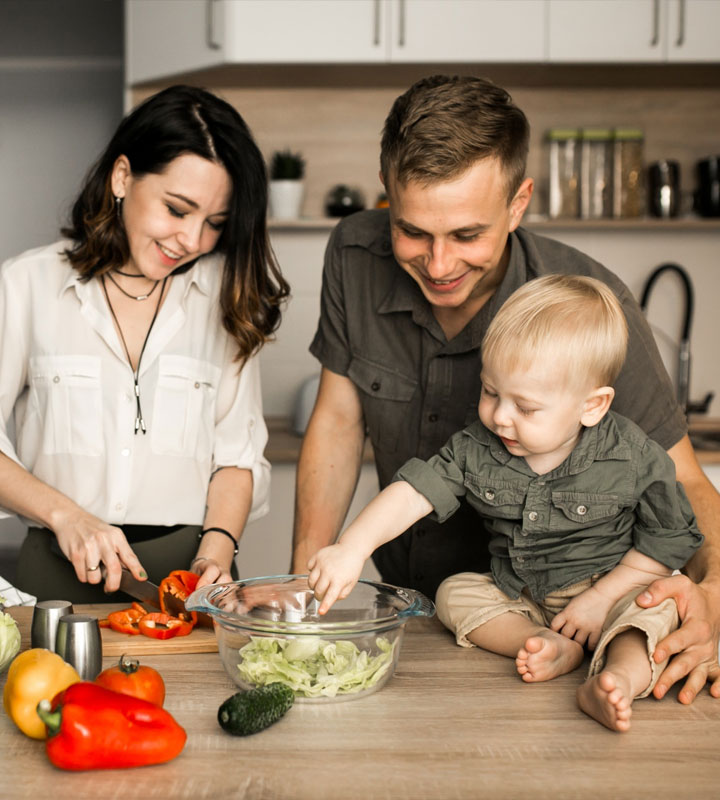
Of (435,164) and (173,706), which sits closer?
(173,706)

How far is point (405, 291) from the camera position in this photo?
1.66 m

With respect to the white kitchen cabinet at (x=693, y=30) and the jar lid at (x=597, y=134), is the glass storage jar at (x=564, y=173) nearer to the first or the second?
the jar lid at (x=597, y=134)

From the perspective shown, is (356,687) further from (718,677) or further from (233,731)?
(718,677)

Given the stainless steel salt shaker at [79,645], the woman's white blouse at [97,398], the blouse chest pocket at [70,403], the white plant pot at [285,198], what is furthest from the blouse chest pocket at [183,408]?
the white plant pot at [285,198]

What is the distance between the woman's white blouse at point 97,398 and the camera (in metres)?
1.75

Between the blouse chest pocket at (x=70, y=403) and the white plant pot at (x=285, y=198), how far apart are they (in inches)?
61.1

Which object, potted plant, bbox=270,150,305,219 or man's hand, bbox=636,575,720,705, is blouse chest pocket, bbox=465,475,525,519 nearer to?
man's hand, bbox=636,575,720,705

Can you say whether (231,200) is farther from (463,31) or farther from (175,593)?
(463,31)

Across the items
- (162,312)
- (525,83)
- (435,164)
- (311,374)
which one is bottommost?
(311,374)

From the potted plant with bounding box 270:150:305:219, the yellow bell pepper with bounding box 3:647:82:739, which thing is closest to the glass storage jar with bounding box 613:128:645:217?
the potted plant with bounding box 270:150:305:219

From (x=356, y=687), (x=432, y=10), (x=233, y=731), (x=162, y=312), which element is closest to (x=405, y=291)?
(x=162, y=312)

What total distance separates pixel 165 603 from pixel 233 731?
44cm

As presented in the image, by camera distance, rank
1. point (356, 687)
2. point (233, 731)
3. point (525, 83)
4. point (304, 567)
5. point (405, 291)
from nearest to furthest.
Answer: point (233, 731)
point (356, 687)
point (304, 567)
point (405, 291)
point (525, 83)

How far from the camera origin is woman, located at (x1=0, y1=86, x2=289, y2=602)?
5.57 ft
